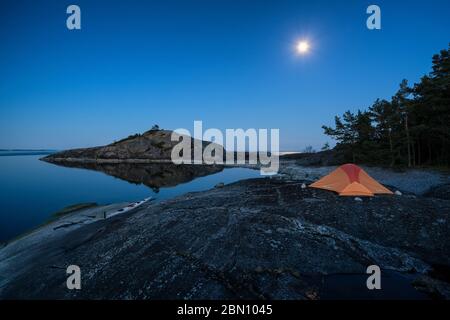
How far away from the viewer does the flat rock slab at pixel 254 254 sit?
7.12 meters

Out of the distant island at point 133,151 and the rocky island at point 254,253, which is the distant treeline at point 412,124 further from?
the distant island at point 133,151

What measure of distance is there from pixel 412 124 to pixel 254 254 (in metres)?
42.8

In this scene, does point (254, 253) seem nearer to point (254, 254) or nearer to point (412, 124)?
point (254, 254)

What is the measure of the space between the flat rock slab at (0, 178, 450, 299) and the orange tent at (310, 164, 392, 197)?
0.96 m

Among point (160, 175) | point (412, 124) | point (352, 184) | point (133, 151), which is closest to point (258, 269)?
point (352, 184)

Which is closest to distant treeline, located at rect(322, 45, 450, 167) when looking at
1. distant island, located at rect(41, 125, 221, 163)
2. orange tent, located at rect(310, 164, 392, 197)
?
orange tent, located at rect(310, 164, 392, 197)

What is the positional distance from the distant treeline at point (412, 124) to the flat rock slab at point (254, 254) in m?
26.4

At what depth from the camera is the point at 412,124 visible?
122 feet

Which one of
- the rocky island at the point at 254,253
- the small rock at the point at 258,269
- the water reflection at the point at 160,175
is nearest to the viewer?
the rocky island at the point at 254,253

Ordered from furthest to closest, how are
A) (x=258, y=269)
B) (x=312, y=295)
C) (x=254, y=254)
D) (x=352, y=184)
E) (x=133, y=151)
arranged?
(x=133, y=151) → (x=352, y=184) → (x=254, y=254) → (x=258, y=269) → (x=312, y=295)

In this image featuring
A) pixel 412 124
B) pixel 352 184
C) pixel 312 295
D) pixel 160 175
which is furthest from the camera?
pixel 160 175

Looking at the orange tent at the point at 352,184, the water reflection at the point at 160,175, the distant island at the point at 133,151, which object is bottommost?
the water reflection at the point at 160,175

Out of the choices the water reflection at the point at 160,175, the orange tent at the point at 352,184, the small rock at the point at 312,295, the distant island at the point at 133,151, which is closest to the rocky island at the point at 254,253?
the small rock at the point at 312,295
